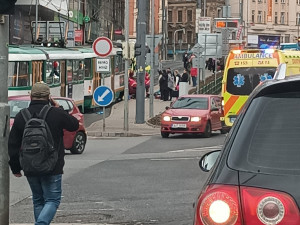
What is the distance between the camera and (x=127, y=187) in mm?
12570

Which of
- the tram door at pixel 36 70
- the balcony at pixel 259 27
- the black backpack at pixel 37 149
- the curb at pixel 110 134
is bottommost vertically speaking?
the curb at pixel 110 134

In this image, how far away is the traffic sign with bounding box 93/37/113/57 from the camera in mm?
24797

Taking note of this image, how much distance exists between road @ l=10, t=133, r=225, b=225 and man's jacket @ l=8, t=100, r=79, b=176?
2153 mm

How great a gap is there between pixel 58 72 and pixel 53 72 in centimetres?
73

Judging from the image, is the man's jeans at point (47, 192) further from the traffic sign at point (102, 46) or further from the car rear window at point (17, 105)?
the traffic sign at point (102, 46)

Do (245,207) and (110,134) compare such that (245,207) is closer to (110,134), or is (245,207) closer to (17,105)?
(17,105)

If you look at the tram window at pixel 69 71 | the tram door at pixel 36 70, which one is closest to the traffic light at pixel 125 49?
the tram door at pixel 36 70

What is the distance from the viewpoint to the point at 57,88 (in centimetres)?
3147

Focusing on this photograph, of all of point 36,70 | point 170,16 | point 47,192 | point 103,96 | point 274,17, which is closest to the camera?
point 47,192

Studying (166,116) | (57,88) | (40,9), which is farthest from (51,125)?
(40,9)

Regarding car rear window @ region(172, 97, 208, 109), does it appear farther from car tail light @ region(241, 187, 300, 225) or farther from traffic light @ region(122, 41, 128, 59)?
car tail light @ region(241, 187, 300, 225)

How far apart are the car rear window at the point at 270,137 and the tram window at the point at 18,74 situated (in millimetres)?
23979

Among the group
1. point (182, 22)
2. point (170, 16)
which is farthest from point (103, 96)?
point (170, 16)

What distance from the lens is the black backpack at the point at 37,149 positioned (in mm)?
7215
